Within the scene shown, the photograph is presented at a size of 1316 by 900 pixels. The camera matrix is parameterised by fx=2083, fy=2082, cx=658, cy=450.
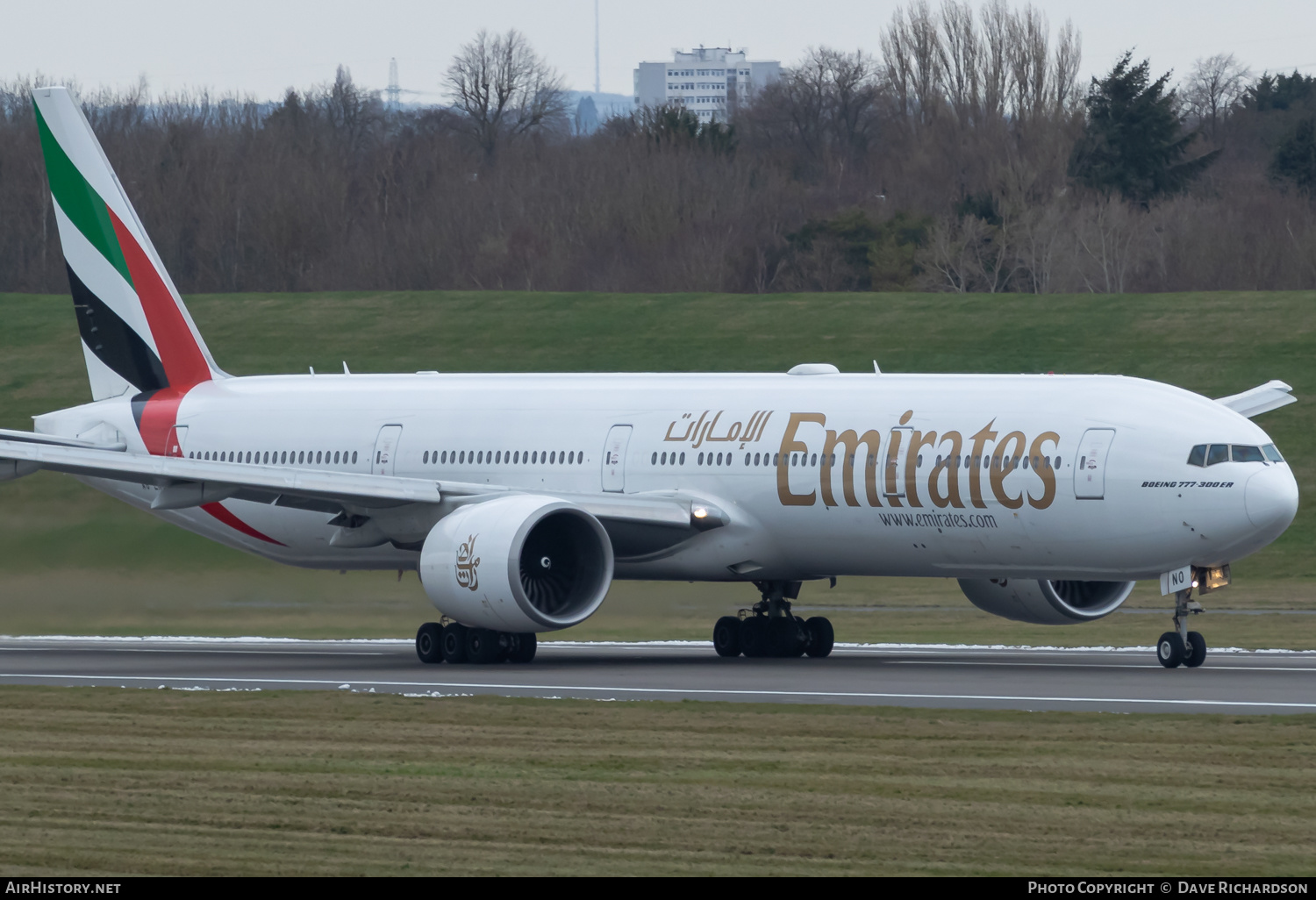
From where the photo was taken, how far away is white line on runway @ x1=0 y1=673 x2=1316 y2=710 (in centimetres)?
2072

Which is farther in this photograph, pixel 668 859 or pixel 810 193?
pixel 810 193

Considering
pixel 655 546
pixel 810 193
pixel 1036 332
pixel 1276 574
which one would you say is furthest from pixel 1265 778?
pixel 810 193

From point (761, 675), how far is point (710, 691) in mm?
2853

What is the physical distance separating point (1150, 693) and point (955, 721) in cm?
353

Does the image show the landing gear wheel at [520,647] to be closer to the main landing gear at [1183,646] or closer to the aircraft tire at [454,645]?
the aircraft tire at [454,645]

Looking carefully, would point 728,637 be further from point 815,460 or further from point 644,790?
point 644,790

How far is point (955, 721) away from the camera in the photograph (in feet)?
62.5

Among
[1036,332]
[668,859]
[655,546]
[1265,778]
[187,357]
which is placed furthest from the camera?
[1036,332]

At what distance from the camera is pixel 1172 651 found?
2525 cm

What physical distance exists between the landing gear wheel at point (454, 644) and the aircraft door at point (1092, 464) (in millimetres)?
8304

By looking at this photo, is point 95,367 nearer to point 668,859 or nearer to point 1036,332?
point 668,859

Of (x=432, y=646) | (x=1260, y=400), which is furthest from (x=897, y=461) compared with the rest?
(x=1260, y=400)

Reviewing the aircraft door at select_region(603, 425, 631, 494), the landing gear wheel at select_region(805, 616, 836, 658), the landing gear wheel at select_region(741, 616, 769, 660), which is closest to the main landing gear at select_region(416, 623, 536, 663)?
the aircraft door at select_region(603, 425, 631, 494)

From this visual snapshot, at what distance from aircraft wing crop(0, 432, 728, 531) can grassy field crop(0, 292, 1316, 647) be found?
11.3 ft
